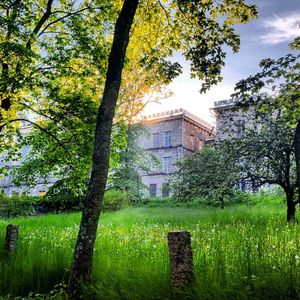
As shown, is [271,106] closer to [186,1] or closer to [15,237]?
[186,1]

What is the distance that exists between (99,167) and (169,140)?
4846 cm

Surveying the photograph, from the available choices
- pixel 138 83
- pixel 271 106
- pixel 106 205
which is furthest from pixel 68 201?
pixel 271 106

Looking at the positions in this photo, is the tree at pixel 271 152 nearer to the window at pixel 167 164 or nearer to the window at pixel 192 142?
the window at pixel 167 164

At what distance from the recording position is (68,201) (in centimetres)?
3200

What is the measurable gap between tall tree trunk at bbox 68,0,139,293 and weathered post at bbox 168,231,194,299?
1951 millimetres

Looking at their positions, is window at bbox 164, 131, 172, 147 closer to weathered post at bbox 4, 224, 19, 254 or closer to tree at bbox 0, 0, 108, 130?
tree at bbox 0, 0, 108, 130

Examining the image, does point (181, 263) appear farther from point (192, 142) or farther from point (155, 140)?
point (155, 140)

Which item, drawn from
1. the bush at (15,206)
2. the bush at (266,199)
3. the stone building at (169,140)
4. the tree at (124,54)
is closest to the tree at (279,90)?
the tree at (124,54)

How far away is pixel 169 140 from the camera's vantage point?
55.4 m

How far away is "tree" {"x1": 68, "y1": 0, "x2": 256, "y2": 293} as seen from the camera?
22.5 feet

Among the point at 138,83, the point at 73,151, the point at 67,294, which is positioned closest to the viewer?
the point at 67,294

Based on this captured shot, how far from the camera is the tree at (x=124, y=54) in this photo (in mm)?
6859

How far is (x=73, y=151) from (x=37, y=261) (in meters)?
7.86

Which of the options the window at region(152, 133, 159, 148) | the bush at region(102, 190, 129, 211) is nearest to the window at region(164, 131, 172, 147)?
the window at region(152, 133, 159, 148)
